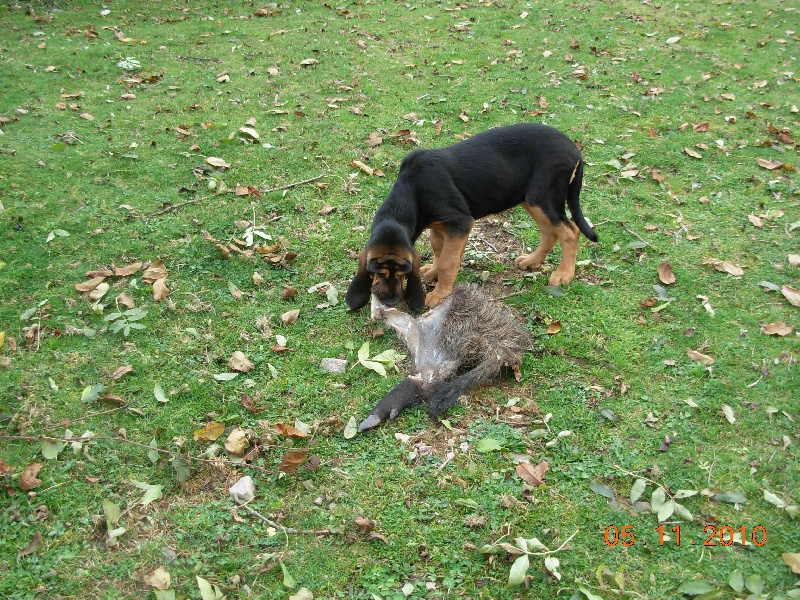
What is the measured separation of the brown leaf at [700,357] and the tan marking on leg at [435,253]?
2234mm

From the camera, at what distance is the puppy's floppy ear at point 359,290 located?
489cm

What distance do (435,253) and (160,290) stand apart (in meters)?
2.50

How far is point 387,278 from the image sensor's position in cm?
476

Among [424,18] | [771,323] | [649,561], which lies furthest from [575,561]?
[424,18]

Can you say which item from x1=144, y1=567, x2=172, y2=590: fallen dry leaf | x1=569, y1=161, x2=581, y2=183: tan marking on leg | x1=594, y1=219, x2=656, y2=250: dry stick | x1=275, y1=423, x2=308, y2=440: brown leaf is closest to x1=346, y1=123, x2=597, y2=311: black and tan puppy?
x1=569, y1=161, x2=581, y2=183: tan marking on leg

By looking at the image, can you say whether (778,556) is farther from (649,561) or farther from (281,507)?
(281,507)

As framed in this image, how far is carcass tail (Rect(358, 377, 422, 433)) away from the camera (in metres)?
4.07

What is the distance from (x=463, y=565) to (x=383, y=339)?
204 centimetres

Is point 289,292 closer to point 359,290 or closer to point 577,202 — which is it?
point 359,290

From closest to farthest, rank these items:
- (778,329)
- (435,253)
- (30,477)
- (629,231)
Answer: (30,477), (778,329), (435,253), (629,231)

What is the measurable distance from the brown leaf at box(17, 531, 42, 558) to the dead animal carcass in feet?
6.46

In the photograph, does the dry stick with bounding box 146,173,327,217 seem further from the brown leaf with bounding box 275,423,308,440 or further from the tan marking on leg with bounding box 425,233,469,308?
the brown leaf with bounding box 275,423,308,440

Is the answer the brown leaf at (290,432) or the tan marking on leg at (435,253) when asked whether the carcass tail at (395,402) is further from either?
the tan marking on leg at (435,253)
